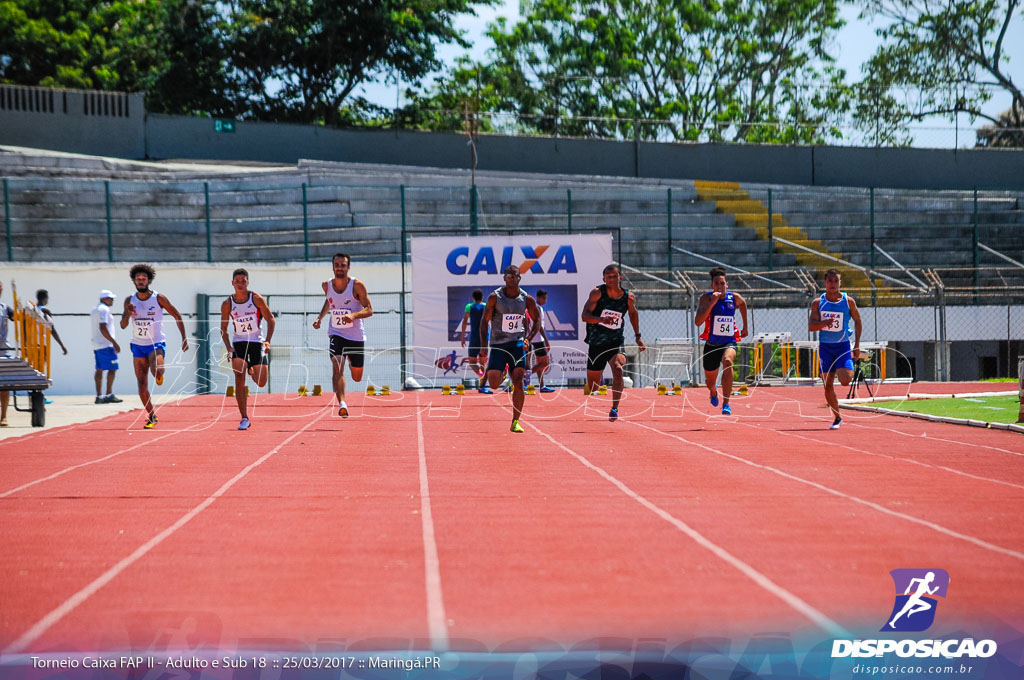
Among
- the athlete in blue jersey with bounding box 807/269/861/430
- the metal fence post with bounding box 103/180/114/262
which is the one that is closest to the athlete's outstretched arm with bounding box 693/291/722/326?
the athlete in blue jersey with bounding box 807/269/861/430

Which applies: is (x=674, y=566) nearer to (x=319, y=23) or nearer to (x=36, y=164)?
(x=36, y=164)

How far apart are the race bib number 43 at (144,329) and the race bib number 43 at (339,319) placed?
2.20 meters

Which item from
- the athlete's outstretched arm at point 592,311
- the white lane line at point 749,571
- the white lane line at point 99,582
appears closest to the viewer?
the white lane line at point 99,582

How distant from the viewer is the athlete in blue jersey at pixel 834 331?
13906 mm

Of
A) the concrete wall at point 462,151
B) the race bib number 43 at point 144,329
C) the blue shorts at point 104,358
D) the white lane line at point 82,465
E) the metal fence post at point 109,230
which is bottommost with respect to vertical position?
the white lane line at point 82,465

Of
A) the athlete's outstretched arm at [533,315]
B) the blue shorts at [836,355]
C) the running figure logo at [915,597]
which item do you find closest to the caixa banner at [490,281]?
the blue shorts at [836,355]

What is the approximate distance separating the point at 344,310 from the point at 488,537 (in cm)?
838

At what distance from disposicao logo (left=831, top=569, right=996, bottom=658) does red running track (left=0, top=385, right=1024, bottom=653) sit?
0.32ft

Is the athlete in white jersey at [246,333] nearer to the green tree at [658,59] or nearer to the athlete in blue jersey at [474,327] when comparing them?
the athlete in blue jersey at [474,327]

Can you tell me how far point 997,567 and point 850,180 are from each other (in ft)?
A: 123

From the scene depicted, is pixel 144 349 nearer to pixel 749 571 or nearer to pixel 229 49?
pixel 749 571

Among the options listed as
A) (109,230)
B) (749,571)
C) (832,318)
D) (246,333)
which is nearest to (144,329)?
(246,333)

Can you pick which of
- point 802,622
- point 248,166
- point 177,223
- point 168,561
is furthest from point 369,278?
point 802,622

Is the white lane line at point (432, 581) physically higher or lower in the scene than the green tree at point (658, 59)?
lower
